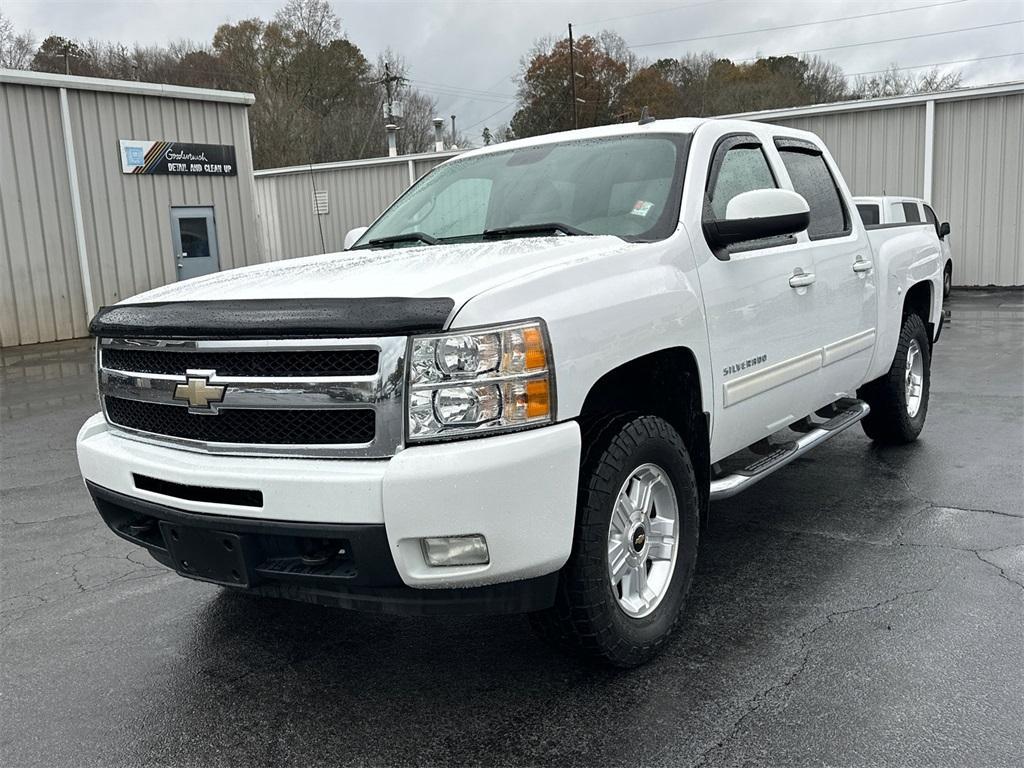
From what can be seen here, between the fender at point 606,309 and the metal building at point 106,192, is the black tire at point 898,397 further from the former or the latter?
the metal building at point 106,192

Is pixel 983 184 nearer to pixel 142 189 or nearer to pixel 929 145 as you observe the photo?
pixel 929 145

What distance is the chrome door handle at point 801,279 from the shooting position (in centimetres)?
405

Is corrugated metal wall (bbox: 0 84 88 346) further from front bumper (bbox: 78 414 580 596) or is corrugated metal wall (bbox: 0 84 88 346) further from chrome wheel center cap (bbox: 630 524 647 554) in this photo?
chrome wheel center cap (bbox: 630 524 647 554)

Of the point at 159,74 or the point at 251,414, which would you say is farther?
the point at 159,74

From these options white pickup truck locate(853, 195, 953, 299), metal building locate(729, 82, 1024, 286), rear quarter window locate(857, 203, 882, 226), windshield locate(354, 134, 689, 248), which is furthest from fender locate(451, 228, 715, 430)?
metal building locate(729, 82, 1024, 286)

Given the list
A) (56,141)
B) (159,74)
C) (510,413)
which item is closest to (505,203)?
(510,413)

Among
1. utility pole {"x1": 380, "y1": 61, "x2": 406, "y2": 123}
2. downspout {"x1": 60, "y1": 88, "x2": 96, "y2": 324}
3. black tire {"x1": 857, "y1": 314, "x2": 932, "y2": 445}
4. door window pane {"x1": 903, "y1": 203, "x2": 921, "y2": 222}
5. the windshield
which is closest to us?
the windshield

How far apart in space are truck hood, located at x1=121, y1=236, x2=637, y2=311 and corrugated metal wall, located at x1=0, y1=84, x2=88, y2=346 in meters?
12.7

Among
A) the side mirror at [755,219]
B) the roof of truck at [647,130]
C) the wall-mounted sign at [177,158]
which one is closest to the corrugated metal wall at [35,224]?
the wall-mounted sign at [177,158]

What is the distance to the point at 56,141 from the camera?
14656mm

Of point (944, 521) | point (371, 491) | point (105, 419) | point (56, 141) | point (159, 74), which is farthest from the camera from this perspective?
point (159, 74)

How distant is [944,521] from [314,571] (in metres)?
3.31

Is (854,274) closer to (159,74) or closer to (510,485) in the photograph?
(510,485)

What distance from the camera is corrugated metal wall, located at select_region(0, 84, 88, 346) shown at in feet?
46.3
